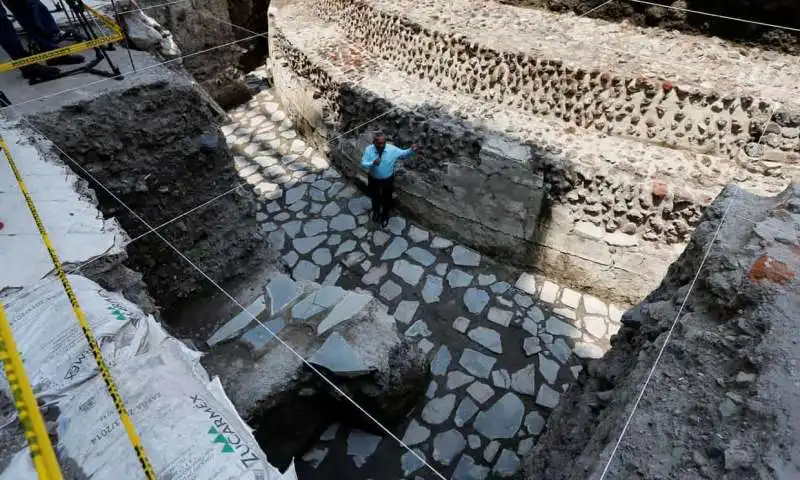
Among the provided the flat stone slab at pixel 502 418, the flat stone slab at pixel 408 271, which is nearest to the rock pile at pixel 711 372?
the flat stone slab at pixel 502 418

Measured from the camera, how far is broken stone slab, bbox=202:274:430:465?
3408mm

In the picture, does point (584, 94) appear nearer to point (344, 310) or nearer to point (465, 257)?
point (465, 257)

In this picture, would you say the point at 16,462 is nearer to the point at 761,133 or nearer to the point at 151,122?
the point at 151,122

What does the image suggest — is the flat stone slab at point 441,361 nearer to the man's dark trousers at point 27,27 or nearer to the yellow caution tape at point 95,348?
the yellow caution tape at point 95,348

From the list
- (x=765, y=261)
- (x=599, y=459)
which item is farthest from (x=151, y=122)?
(x=765, y=261)

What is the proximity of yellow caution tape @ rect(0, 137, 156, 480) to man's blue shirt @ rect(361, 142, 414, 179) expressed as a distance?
312 cm

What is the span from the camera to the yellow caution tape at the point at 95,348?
62.0 inches

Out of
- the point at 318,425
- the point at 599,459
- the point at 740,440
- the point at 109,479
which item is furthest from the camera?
the point at 318,425

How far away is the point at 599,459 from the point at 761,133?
387 cm

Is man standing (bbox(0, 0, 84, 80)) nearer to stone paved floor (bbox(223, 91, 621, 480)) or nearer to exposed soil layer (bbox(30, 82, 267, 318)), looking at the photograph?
exposed soil layer (bbox(30, 82, 267, 318))

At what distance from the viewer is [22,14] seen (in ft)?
14.1

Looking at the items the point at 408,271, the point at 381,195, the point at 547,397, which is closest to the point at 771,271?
the point at 547,397

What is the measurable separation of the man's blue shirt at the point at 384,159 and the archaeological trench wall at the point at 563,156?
0.32 meters

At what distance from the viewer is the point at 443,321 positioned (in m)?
4.73
